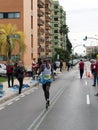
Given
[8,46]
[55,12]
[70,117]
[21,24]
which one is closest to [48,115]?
[70,117]

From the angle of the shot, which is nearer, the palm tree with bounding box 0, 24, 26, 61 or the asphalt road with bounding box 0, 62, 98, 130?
the asphalt road with bounding box 0, 62, 98, 130

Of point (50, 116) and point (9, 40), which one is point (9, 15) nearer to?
point (9, 40)

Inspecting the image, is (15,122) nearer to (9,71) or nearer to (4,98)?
(4,98)

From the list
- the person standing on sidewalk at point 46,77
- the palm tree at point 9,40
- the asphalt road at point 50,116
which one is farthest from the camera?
the palm tree at point 9,40

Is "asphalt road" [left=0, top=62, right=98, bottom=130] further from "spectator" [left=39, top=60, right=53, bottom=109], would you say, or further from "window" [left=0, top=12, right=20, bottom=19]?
"window" [left=0, top=12, right=20, bottom=19]

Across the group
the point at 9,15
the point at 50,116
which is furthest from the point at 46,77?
the point at 9,15

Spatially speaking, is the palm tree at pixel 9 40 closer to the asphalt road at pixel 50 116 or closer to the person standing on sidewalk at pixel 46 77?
the asphalt road at pixel 50 116

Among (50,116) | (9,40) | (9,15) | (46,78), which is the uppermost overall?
(9,15)

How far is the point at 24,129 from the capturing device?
36.3 ft

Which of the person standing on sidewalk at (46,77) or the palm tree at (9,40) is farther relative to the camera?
the palm tree at (9,40)

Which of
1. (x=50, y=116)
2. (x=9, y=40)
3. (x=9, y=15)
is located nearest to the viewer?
(x=50, y=116)

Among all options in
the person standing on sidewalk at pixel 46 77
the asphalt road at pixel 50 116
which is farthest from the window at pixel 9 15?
the person standing on sidewalk at pixel 46 77

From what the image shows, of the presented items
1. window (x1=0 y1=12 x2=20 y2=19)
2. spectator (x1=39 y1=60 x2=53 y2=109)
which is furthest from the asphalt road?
window (x1=0 y1=12 x2=20 y2=19)

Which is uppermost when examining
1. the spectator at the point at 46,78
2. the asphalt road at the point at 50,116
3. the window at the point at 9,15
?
the window at the point at 9,15
